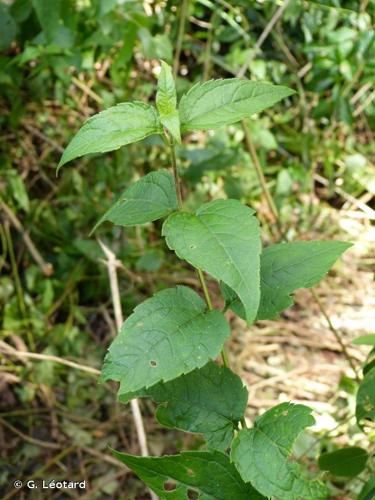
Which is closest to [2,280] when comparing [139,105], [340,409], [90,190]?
[90,190]

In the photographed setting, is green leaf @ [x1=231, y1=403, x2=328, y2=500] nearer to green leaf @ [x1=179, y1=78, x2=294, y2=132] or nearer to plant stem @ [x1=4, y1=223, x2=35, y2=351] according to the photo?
green leaf @ [x1=179, y1=78, x2=294, y2=132]

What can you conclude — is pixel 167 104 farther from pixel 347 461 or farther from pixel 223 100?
pixel 347 461

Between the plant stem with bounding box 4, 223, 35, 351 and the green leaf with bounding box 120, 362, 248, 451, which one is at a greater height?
the green leaf with bounding box 120, 362, 248, 451

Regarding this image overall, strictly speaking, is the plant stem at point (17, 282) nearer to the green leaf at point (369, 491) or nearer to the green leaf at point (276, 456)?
the green leaf at point (369, 491)

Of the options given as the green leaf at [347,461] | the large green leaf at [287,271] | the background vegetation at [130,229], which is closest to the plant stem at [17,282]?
the background vegetation at [130,229]

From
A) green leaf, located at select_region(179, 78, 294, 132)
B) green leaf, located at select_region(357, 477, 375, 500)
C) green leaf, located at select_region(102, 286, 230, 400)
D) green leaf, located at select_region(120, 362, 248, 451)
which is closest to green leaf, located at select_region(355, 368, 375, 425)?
green leaf, located at select_region(357, 477, 375, 500)

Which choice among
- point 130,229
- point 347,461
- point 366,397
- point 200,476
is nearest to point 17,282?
point 130,229

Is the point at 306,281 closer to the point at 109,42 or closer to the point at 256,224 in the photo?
the point at 256,224
